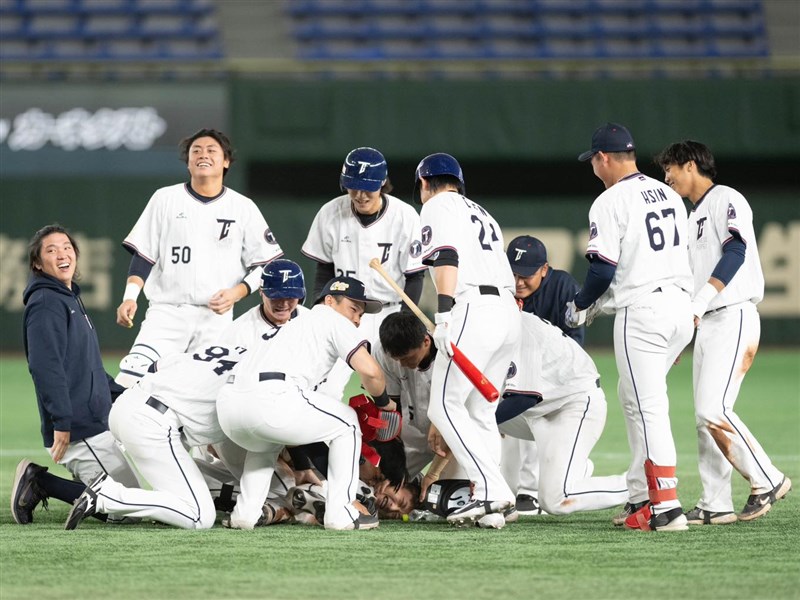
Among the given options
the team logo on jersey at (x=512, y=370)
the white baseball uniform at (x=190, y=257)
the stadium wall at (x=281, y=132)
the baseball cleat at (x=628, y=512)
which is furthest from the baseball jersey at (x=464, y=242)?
the stadium wall at (x=281, y=132)

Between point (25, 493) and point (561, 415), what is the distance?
289cm

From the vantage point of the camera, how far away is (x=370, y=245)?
25.0ft

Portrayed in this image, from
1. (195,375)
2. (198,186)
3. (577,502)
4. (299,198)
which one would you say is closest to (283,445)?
(195,375)

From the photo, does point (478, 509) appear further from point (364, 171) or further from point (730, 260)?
point (364, 171)

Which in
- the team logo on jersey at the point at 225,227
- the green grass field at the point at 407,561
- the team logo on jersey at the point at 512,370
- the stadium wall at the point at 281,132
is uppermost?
the stadium wall at the point at 281,132

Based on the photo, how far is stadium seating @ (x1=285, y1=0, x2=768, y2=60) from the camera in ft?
62.7

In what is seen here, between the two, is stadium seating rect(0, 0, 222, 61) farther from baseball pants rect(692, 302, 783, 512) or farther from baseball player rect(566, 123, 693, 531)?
baseball pants rect(692, 302, 783, 512)

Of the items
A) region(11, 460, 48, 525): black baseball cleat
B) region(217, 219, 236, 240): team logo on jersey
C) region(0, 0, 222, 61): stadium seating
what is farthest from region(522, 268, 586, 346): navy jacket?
region(0, 0, 222, 61): stadium seating

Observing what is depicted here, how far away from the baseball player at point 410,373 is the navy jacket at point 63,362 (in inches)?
62.3

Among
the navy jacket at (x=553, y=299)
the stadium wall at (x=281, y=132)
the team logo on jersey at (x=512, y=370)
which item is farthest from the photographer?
the stadium wall at (x=281, y=132)

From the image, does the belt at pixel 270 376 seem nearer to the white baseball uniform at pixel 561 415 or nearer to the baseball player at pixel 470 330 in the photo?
the baseball player at pixel 470 330

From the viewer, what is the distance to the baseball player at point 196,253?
25.1 ft

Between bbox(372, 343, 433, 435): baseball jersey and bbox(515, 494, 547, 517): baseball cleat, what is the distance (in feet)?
2.28

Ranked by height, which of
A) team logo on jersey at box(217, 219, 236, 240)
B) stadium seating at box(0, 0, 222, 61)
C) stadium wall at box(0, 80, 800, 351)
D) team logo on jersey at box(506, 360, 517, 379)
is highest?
stadium seating at box(0, 0, 222, 61)
